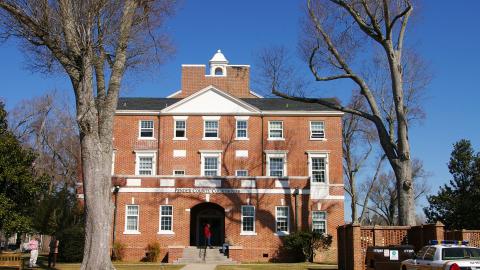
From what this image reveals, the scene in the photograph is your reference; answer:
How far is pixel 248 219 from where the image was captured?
117ft

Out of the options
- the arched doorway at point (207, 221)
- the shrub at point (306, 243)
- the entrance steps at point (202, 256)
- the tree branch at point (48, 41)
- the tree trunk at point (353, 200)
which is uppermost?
the tree branch at point (48, 41)

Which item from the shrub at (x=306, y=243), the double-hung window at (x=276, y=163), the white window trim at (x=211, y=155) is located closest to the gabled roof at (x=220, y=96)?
the double-hung window at (x=276, y=163)

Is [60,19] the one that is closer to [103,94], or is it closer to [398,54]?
[103,94]

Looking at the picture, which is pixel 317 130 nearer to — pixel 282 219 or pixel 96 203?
pixel 282 219

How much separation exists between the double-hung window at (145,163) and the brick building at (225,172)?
7 cm

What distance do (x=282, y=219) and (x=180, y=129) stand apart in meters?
10.3

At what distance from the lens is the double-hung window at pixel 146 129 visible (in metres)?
40.6

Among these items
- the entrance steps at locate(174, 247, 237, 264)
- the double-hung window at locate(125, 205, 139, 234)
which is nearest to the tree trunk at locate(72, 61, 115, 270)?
the entrance steps at locate(174, 247, 237, 264)

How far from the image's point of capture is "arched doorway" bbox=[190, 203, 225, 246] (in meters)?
37.5

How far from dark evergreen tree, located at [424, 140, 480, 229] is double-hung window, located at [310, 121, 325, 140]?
11105 mm

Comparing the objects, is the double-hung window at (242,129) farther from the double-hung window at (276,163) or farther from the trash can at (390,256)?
the trash can at (390,256)

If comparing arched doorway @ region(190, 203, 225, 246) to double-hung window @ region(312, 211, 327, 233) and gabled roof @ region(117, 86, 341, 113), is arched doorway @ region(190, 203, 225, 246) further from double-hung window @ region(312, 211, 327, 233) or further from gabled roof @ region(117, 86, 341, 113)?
gabled roof @ region(117, 86, 341, 113)

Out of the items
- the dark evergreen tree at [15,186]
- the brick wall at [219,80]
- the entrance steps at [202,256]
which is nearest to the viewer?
the dark evergreen tree at [15,186]

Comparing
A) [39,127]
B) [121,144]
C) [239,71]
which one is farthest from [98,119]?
[39,127]
